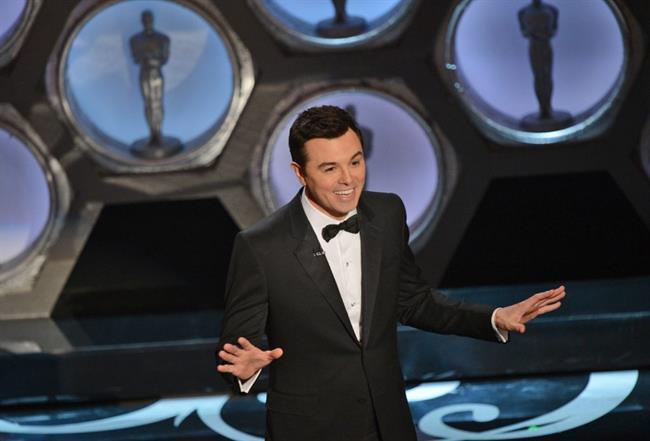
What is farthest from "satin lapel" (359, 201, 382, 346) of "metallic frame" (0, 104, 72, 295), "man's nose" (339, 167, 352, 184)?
"metallic frame" (0, 104, 72, 295)

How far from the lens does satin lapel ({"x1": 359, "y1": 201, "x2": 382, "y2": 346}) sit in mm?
1873

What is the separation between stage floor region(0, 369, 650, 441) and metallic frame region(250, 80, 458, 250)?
847 mm

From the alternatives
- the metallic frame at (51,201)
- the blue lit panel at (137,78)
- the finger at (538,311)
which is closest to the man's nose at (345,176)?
the finger at (538,311)

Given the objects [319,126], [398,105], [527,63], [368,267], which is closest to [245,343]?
[368,267]

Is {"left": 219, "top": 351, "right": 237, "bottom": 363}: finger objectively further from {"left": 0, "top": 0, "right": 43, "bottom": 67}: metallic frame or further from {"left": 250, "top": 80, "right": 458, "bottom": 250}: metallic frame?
{"left": 0, "top": 0, "right": 43, "bottom": 67}: metallic frame

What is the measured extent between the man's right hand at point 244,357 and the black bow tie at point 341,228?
22 cm

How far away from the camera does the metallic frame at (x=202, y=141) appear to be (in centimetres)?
421

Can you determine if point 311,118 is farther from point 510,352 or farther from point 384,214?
point 510,352

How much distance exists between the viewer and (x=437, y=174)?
4312mm

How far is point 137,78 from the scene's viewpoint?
435 centimetres

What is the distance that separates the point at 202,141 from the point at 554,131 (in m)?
1.35

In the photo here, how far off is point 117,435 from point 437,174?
1.63 meters

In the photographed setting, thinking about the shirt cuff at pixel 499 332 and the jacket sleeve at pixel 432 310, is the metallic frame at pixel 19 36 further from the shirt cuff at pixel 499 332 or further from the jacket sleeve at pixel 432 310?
the shirt cuff at pixel 499 332

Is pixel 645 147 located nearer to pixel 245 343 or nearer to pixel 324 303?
pixel 324 303
